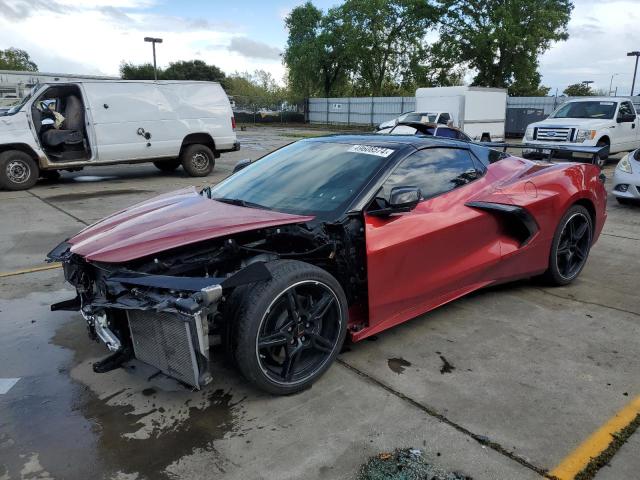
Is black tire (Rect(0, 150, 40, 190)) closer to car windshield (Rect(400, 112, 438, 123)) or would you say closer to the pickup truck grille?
the pickup truck grille

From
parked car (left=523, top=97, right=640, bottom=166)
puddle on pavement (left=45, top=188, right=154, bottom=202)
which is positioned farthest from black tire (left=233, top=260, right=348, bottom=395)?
parked car (left=523, top=97, right=640, bottom=166)

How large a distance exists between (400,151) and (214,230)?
1.49 metres

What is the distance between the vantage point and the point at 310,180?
3.57 meters

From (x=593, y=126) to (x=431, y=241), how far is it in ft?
41.7

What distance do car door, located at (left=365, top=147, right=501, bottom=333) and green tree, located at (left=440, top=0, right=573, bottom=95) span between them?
37356 millimetres

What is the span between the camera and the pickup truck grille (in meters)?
13.7

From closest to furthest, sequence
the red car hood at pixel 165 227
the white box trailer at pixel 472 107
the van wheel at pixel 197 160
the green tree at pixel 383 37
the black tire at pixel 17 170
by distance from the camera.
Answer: the red car hood at pixel 165 227 < the black tire at pixel 17 170 < the van wheel at pixel 197 160 < the white box trailer at pixel 472 107 < the green tree at pixel 383 37

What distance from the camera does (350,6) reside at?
1820 inches

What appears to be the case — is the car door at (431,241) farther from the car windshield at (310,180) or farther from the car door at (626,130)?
the car door at (626,130)

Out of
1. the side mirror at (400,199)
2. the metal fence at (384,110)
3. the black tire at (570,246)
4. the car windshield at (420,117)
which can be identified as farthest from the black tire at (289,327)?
the metal fence at (384,110)

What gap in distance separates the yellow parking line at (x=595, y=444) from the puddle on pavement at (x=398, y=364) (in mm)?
1046

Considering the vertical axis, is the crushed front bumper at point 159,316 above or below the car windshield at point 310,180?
below

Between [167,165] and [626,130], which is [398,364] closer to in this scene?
[167,165]

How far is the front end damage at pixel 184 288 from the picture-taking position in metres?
2.47
